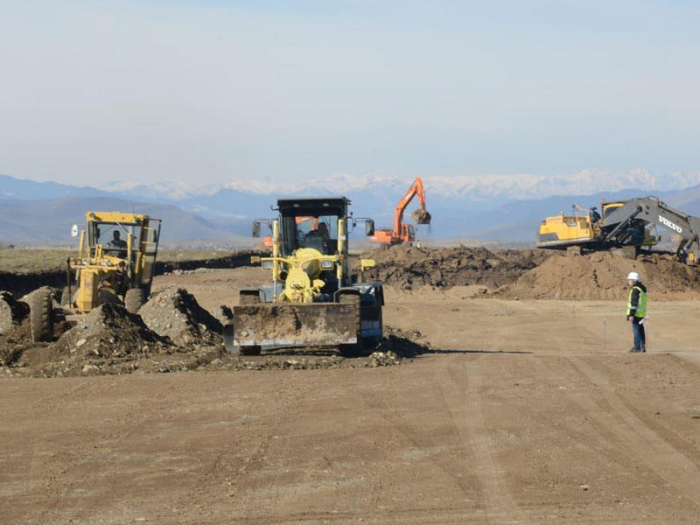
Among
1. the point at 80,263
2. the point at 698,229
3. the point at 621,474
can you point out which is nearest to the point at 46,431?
the point at 621,474

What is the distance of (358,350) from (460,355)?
209cm

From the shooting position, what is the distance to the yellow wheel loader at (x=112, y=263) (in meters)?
21.5

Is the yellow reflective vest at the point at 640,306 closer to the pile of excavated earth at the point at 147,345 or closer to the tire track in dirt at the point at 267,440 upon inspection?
the pile of excavated earth at the point at 147,345

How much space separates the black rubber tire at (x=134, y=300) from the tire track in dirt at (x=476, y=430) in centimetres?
702

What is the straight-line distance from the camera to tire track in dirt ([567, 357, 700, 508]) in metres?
8.98

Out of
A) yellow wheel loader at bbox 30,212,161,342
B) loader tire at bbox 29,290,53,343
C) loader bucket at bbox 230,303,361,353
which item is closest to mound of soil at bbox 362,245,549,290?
yellow wheel loader at bbox 30,212,161,342

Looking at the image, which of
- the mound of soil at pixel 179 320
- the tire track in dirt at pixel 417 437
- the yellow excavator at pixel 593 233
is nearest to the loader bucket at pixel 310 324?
the tire track in dirt at pixel 417 437

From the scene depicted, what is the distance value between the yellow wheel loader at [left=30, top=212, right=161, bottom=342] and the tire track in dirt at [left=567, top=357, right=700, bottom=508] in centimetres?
1100

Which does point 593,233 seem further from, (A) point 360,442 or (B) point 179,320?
(A) point 360,442

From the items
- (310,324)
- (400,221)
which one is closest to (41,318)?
(310,324)

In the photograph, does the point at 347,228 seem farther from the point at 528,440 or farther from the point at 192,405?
the point at 528,440

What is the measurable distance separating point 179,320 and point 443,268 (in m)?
26.8

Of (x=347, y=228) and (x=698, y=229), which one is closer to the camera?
(x=347, y=228)

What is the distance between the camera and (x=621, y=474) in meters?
9.21
